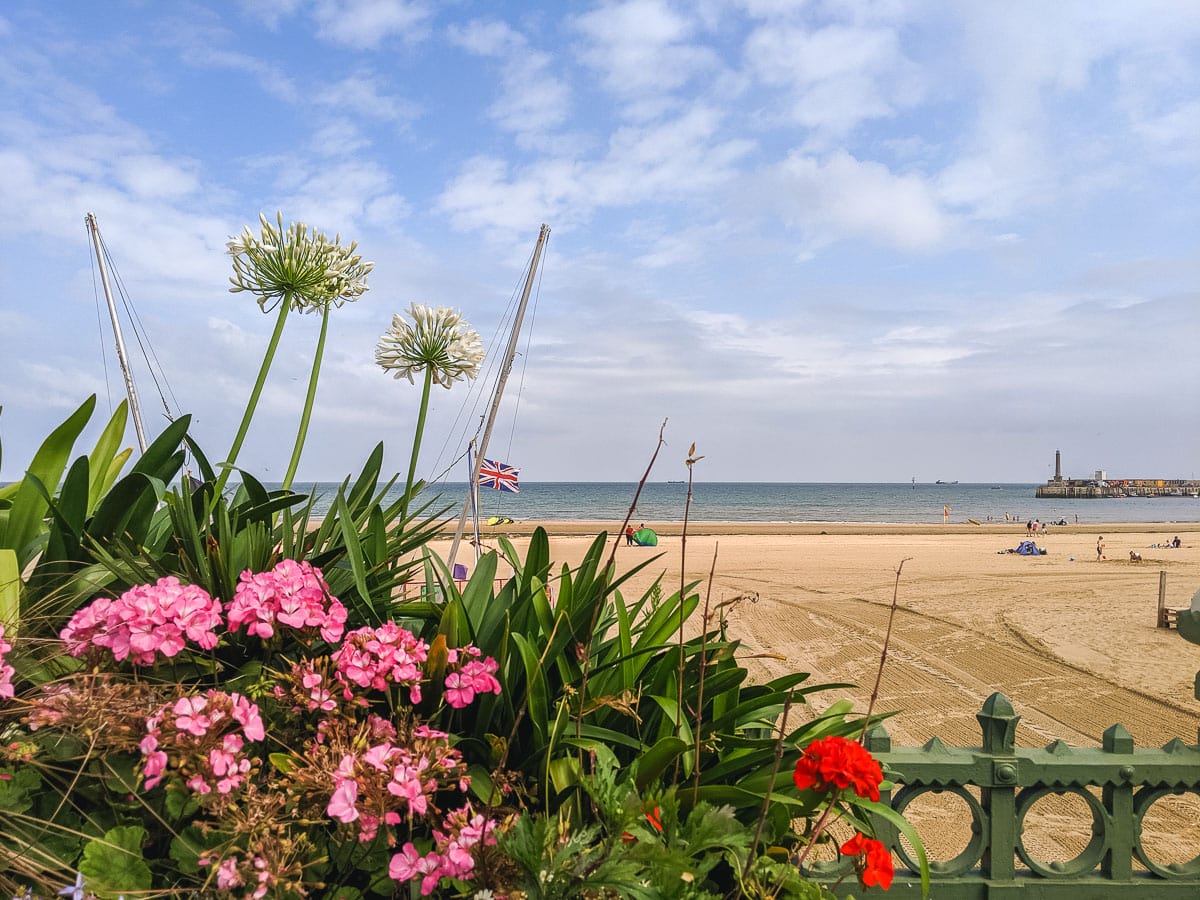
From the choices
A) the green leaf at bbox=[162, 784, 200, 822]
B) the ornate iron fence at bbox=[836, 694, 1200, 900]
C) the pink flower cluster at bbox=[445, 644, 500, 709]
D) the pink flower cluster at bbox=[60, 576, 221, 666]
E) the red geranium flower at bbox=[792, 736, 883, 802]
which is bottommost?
the ornate iron fence at bbox=[836, 694, 1200, 900]

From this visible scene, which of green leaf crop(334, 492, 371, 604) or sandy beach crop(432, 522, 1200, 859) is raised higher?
green leaf crop(334, 492, 371, 604)

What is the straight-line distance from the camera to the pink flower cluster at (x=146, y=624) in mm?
1437

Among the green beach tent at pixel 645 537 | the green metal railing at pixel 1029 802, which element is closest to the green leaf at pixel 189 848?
the green metal railing at pixel 1029 802

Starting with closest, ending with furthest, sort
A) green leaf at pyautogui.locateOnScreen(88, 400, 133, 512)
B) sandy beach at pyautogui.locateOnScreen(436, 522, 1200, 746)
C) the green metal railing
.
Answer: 1. the green metal railing
2. green leaf at pyautogui.locateOnScreen(88, 400, 133, 512)
3. sandy beach at pyautogui.locateOnScreen(436, 522, 1200, 746)

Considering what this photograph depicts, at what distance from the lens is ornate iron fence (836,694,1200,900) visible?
2.26 m

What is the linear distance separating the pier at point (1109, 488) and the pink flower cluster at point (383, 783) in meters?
114

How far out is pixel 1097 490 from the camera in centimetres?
10419

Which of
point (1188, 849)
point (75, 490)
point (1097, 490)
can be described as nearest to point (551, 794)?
point (75, 490)

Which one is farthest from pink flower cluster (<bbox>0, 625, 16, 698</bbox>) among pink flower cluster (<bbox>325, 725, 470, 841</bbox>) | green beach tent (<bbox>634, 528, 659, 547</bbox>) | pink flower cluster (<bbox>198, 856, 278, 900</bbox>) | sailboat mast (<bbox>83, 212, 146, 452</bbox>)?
green beach tent (<bbox>634, 528, 659, 547</bbox>)

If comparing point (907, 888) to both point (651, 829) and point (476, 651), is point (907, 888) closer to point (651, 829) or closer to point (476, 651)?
point (651, 829)

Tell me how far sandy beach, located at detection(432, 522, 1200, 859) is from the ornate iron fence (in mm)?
672

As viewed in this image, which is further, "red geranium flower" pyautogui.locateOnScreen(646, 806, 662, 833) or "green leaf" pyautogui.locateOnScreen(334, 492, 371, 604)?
"green leaf" pyautogui.locateOnScreen(334, 492, 371, 604)

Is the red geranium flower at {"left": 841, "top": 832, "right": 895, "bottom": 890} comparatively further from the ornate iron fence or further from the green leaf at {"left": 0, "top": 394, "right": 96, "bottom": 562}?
the green leaf at {"left": 0, "top": 394, "right": 96, "bottom": 562}

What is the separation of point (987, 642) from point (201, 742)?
1155 cm
